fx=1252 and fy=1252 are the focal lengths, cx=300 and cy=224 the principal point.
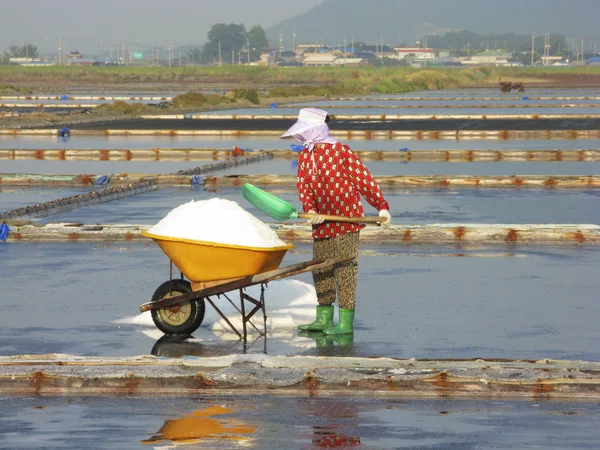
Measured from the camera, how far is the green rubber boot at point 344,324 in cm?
941

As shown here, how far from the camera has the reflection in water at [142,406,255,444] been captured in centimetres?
655

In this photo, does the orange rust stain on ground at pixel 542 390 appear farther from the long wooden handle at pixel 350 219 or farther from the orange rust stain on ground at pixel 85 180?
the orange rust stain on ground at pixel 85 180

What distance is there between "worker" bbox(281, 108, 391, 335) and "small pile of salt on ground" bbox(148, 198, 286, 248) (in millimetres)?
541

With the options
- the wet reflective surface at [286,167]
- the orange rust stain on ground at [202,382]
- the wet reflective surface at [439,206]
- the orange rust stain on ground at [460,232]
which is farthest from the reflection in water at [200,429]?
the wet reflective surface at [286,167]

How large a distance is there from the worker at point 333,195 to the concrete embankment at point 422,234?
18.8 feet

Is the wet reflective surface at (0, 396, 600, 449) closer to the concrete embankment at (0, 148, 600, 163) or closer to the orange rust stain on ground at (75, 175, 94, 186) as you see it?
the orange rust stain on ground at (75, 175, 94, 186)

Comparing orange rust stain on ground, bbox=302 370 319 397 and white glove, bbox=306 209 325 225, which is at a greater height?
white glove, bbox=306 209 325 225

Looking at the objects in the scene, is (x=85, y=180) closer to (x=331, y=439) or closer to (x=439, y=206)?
(x=439, y=206)

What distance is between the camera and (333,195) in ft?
30.6

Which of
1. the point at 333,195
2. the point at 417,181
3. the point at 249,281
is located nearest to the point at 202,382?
the point at 249,281

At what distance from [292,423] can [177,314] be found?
2.63m

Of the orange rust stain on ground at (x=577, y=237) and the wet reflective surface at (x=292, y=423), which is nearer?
the wet reflective surface at (x=292, y=423)

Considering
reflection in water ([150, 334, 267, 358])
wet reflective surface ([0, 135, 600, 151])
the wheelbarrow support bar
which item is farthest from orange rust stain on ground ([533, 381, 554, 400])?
wet reflective surface ([0, 135, 600, 151])

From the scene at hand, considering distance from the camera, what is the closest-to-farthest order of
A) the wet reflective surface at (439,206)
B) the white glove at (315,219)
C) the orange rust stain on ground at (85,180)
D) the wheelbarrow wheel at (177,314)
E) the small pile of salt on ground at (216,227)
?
the small pile of salt on ground at (216,227)
the white glove at (315,219)
the wheelbarrow wheel at (177,314)
the wet reflective surface at (439,206)
the orange rust stain on ground at (85,180)
